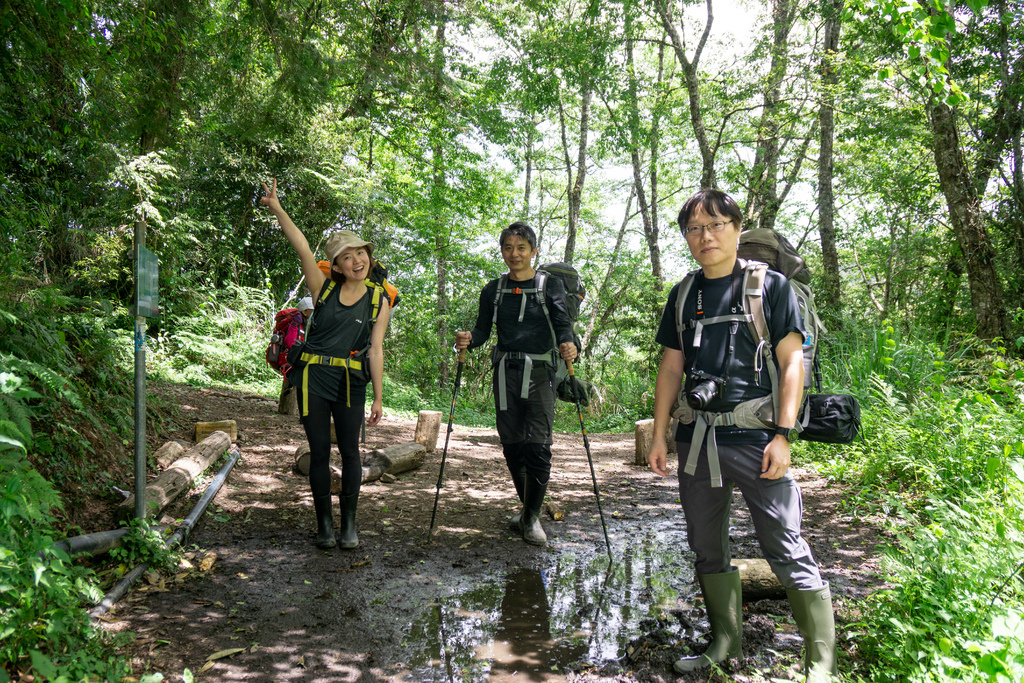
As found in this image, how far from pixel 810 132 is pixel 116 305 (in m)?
15.4

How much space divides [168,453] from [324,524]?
7.34 ft

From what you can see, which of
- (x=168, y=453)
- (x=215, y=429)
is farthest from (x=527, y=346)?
(x=215, y=429)

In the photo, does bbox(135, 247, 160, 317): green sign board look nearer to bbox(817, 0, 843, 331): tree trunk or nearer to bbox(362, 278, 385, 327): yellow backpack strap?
bbox(362, 278, 385, 327): yellow backpack strap

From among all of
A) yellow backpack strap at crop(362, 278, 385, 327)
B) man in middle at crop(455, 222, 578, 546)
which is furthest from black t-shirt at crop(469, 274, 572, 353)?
yellow backpack strap at crop(362, 278, 385, 327)

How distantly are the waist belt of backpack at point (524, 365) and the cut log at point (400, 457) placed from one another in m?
2.37

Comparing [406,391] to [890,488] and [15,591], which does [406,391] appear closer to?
[890,488]

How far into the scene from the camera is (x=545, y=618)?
3494mm

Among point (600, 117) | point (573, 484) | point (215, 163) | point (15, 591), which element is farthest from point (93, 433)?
point (600, 117)

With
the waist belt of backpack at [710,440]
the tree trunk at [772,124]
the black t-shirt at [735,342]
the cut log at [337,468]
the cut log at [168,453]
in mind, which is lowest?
the cut log at [337,468]

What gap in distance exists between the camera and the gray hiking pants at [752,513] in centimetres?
251

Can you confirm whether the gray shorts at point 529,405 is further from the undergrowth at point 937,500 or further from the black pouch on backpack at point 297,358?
the undergrowth at point 937,500

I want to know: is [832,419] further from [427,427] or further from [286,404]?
[286,404]

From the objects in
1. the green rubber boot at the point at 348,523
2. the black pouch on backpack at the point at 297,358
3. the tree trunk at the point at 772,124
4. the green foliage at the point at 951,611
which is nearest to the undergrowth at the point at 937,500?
the green foliage at the point at 951,611

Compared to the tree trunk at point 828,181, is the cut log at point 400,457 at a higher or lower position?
lower
